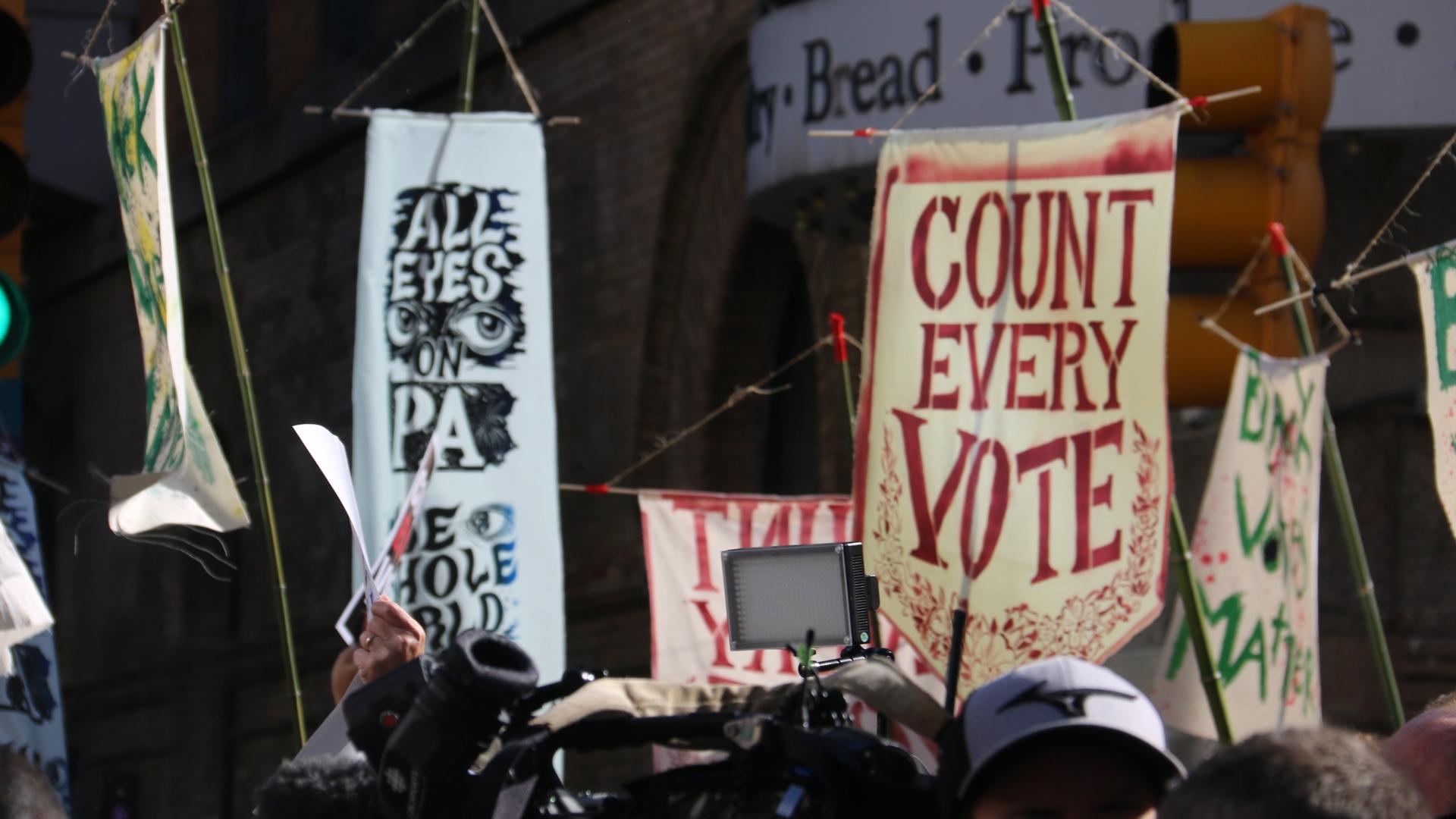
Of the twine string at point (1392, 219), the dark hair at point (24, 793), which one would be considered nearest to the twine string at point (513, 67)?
the twine string at point (1392, 219)

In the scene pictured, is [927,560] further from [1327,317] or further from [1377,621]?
[1327,317]

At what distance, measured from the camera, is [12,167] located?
620cm

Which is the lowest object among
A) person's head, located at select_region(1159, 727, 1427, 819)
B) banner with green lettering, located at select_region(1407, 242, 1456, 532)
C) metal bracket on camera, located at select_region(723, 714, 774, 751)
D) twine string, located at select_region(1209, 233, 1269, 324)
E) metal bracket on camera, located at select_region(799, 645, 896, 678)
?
person's head, located at select_region(1159, 727, 1427, 819)

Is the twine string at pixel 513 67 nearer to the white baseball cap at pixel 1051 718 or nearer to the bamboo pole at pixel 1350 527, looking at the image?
the bamboo pole at pixel 1350 527

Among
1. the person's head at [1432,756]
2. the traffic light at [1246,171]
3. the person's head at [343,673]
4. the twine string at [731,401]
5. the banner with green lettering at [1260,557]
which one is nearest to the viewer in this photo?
the person's head at [1432,756]

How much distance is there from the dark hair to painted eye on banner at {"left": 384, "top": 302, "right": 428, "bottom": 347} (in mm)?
4553

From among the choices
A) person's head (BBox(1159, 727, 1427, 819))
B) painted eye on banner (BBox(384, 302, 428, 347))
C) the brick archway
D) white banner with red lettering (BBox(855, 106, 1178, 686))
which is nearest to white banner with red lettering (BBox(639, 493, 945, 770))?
painted eye on banner (BBox(384, 302, 428, 347))

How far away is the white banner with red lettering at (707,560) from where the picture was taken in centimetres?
869

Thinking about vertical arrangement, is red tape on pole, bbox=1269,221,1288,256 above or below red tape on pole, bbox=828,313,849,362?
above

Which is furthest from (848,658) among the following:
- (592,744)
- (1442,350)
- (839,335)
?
(839,335)

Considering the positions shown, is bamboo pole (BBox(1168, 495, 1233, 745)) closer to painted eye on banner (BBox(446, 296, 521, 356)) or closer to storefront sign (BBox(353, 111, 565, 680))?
storefront sign (BBox(353, 111, 565, 680))

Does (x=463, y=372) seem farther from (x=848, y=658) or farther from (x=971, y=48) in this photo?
(x=848, y=658)

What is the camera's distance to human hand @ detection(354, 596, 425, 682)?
360 centimetres

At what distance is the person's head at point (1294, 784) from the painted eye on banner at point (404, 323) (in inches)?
234
